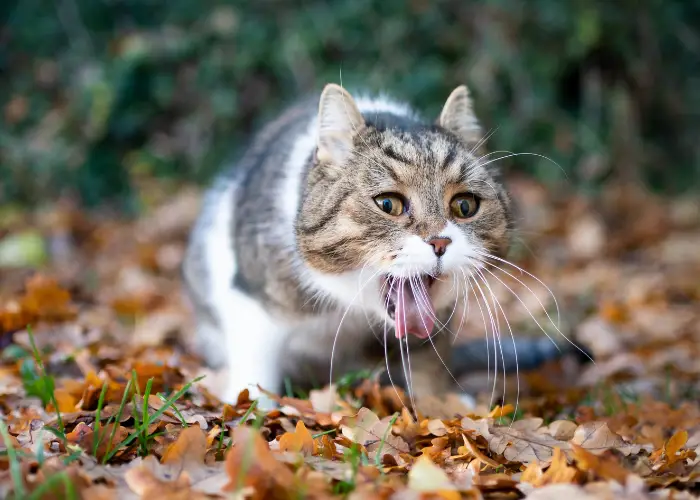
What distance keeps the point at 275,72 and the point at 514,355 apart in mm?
3782

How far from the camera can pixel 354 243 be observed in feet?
8.42

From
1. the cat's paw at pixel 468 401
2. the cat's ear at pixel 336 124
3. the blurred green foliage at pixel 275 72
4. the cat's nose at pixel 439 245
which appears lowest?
the cat's paw at pixel 468 401

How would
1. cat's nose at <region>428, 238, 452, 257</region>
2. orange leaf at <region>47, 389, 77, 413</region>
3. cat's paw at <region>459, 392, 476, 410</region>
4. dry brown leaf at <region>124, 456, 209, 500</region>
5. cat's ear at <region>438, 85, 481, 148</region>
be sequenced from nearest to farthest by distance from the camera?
1. dry brown leaf at <region>124, 456, 209, 500</region>
2. cat's nose at <region>428, 238, 452, 257</region>
3. orange leaf at <region>47, 389, 77, 413</region>
4. cat's ear at <region>438, 85, 481, 148</region>
5. cat's paw at <region>459, 392, 476, 410</region>

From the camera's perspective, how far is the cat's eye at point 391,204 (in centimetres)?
255

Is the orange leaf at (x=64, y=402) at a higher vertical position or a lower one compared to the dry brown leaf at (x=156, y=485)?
lower

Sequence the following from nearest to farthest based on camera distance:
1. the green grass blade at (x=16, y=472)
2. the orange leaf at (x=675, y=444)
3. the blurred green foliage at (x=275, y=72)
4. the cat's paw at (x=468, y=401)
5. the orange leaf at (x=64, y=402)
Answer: the green grass blade at (x=16, y=472) < the orange leaf at (x=675, y=444) < the orange leaf at (x=64, y=402) < the cat's paw at (x=468, y=401) < the blurred green foliage at (x=275, y=72)

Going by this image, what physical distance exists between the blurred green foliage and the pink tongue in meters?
3.86

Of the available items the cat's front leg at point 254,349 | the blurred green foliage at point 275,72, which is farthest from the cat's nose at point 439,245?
the blurred green foliage at point 275,72

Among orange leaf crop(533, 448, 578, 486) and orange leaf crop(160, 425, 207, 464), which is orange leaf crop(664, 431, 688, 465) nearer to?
orange leaf crop(533, 448, 578, 486)

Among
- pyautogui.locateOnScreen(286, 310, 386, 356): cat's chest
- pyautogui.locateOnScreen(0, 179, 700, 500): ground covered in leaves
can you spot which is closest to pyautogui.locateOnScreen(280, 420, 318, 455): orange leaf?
pyautogui.locateOnScreen(0, 179, 700, 500): ground covered in leaves

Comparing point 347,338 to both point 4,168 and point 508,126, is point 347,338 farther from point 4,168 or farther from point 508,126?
point 4,168

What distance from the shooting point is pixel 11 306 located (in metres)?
3.67

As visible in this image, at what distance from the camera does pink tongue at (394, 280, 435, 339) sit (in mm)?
2602

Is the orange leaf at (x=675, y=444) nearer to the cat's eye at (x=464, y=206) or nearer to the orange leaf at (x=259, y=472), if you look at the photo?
the cat's eye at (x=464, y=206)
